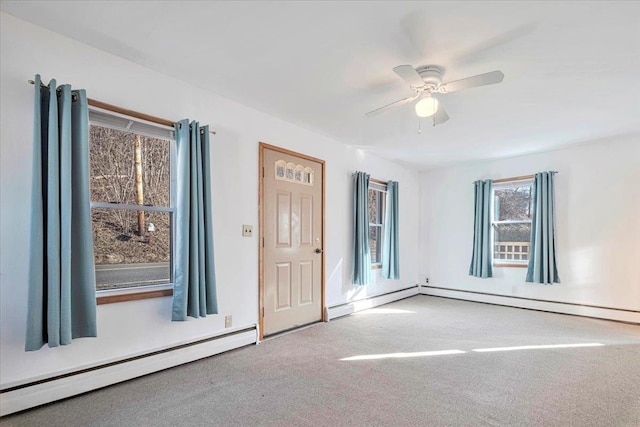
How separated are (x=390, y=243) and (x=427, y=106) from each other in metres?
3.17

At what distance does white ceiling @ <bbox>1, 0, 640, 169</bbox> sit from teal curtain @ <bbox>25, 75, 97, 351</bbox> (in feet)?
1.92

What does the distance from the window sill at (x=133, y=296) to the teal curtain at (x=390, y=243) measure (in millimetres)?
3557

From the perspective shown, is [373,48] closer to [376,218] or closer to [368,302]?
[376,218]

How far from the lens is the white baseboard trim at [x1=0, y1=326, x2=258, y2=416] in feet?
6.93

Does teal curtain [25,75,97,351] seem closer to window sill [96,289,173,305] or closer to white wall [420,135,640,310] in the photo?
window sill [96,289,173,305]

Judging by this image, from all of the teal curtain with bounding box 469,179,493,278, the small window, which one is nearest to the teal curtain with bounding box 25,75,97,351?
the small window

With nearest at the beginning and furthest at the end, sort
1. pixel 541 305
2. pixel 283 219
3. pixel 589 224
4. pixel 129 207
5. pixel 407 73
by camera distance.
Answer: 1. pixel 407 73
2. pixel 129 207
3. pixel 283 219
4. pixel 589 224
5. pixel 541 305

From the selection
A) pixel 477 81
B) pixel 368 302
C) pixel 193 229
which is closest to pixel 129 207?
pixel 193 229

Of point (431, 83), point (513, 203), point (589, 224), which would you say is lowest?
point (589, 224)

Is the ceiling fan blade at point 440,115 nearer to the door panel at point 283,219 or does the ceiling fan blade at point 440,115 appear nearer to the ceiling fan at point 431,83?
the ceiling fan at point 431,83

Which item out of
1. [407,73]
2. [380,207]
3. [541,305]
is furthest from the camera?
[380,207]

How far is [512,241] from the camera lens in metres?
5.54

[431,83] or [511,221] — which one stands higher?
[431,83]

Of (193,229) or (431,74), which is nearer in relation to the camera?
(431,74)
